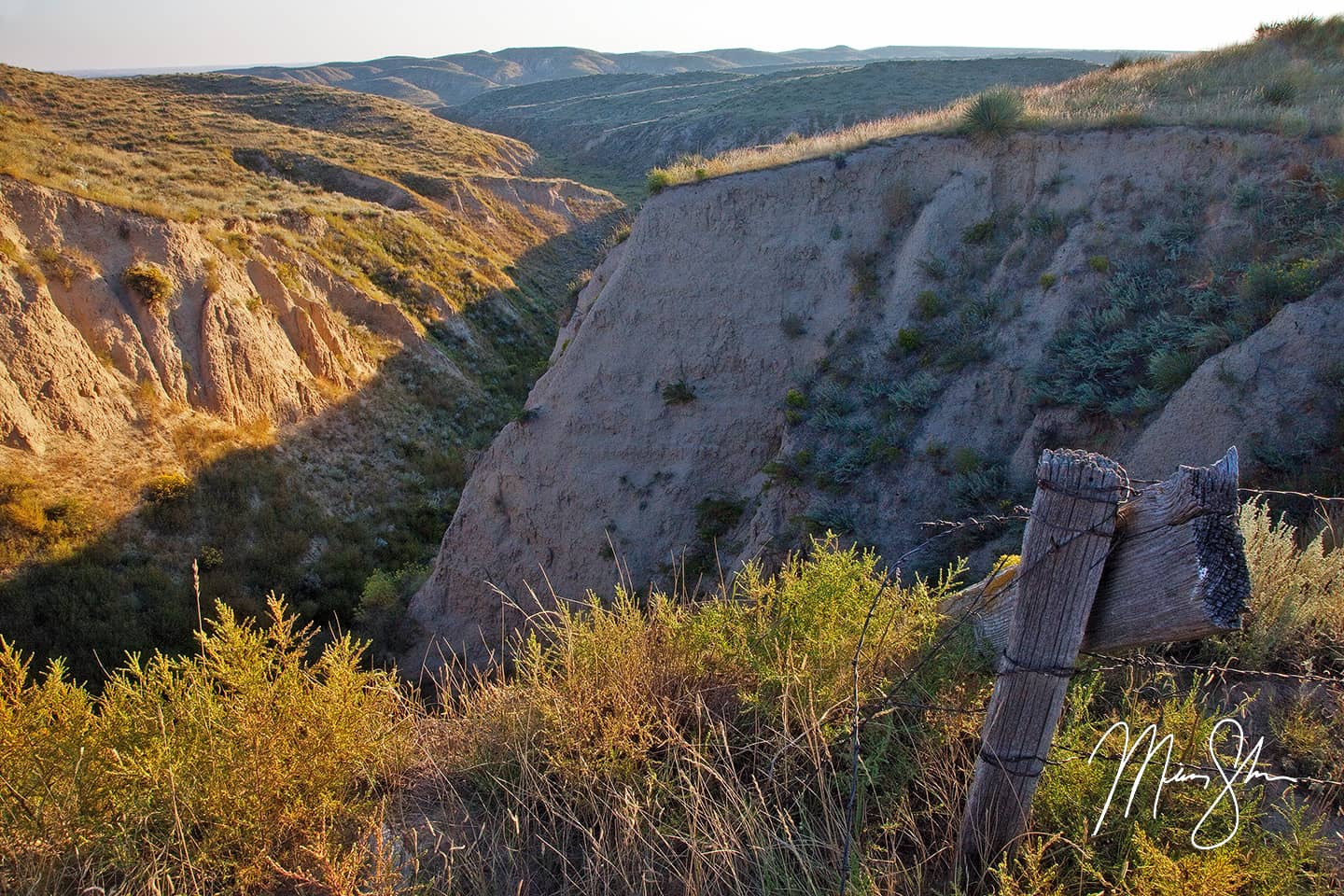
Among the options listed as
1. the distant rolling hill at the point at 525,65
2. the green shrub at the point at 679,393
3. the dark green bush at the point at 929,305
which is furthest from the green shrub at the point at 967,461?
the distant rolling hill at the point at 525,65

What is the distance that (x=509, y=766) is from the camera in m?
3.71

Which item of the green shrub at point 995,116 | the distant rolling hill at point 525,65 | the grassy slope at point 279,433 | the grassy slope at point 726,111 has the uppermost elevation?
the distant rolling hill at point 525,65

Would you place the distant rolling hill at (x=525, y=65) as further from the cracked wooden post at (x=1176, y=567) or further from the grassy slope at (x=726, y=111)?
the cracked wooden post at (x=1176, y=567)

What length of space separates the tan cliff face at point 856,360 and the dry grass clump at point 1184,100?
0.37 meters

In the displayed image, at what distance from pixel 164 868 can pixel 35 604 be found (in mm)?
13795

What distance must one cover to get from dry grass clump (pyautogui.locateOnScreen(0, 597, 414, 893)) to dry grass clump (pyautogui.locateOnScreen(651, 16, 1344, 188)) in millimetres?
11006

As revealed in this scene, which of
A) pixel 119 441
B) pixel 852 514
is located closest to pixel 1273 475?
pixel 852 514

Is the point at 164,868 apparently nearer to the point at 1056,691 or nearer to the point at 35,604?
the point at 1056,691

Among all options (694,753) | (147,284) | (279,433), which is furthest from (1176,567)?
(147,284)

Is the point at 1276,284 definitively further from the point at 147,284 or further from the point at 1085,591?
the point at 147,284

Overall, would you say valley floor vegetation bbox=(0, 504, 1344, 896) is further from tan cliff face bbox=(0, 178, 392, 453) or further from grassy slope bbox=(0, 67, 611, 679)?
tan cliff face bbox=(0, 178, 392, 453)

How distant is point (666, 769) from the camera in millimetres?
3383

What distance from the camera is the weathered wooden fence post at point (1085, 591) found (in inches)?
89.5

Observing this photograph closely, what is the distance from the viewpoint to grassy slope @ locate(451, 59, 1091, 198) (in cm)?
5097
